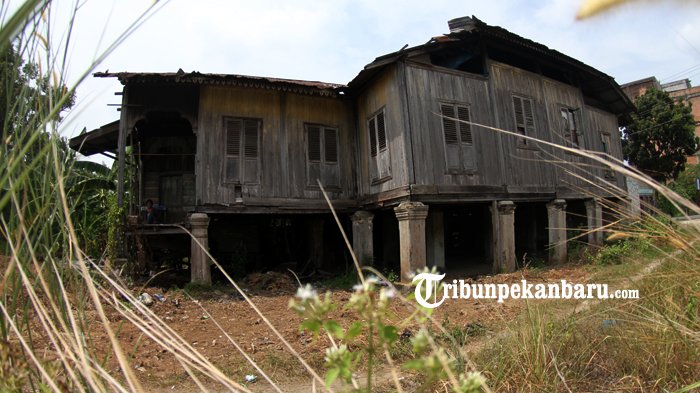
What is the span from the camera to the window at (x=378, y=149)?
9.84 metres

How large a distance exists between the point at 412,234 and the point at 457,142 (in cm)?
Answer: 250

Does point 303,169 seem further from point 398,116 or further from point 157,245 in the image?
point 157,245

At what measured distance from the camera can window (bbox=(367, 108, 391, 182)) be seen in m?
9.84

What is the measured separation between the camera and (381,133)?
10.0 meters

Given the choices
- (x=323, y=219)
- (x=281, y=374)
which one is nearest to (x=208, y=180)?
(x=323, y=219)

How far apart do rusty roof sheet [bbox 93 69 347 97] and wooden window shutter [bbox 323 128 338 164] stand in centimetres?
113

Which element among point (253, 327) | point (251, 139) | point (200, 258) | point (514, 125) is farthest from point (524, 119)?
point (200, 258)

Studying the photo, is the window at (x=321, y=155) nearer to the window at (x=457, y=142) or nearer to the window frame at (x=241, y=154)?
the window frame at (x=241, y=154)

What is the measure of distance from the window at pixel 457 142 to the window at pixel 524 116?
6.16 feet

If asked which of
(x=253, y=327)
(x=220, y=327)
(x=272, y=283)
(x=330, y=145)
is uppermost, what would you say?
(x=330, y=145)

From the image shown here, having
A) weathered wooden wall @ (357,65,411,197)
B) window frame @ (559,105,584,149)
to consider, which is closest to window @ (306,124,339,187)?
weathered wooden wall @ (357,65,411,197)

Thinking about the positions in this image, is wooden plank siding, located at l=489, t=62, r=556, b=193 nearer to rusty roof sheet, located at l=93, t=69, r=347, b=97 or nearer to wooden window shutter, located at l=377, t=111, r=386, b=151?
wooden window shutter, located at l=377, t=111, r=386, b=151

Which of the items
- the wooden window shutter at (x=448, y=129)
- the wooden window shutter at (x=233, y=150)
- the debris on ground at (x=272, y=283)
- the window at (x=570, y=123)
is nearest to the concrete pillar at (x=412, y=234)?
the wooden window shutter at (x=448, y=129)

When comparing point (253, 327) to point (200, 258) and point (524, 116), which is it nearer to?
point (200, 258)
